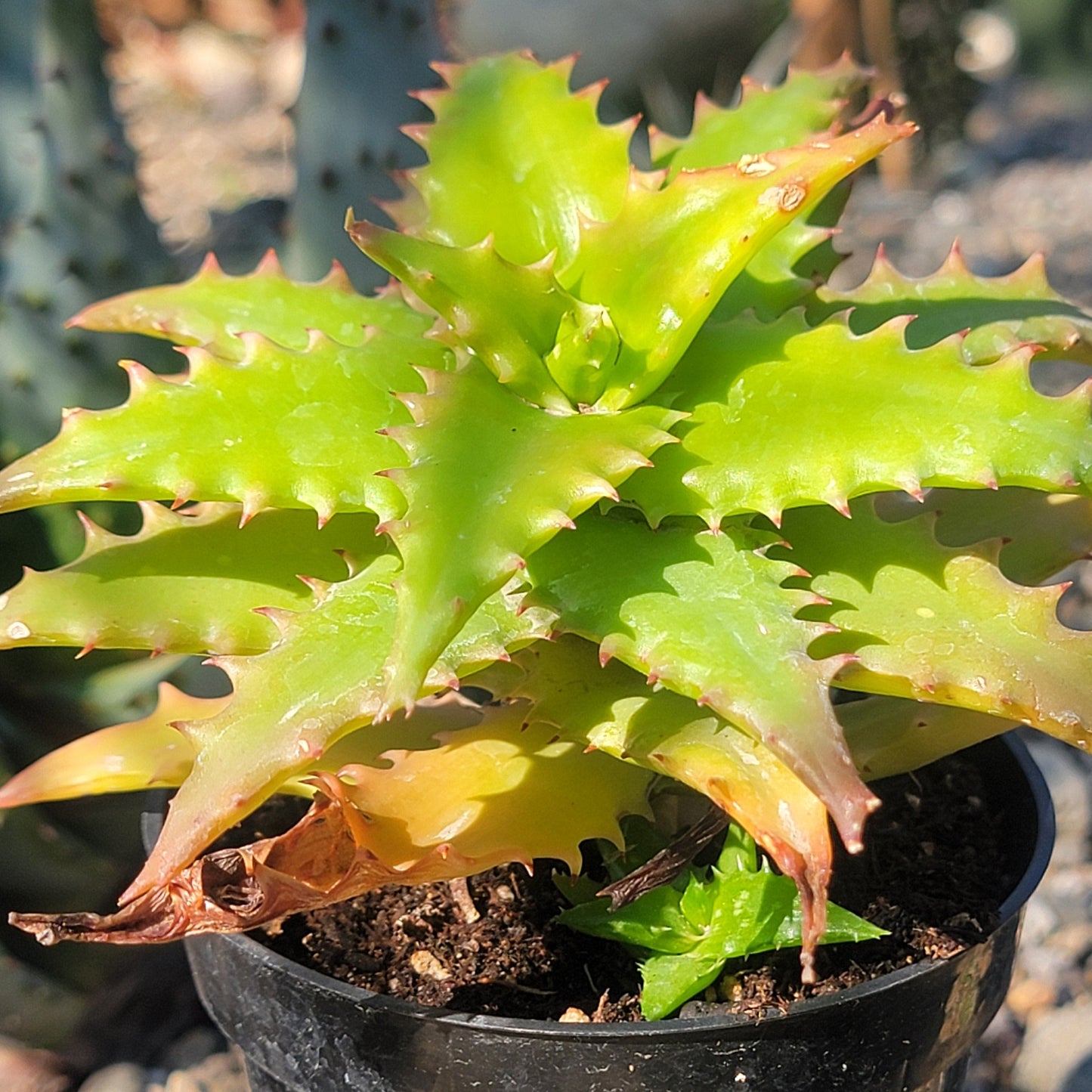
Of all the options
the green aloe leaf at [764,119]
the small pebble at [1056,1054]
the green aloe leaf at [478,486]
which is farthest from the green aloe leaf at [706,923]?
the small pebble at [1056,1054]

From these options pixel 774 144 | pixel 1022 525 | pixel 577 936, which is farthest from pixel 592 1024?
pixel 774 144

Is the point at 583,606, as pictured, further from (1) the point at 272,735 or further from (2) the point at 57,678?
(2) the point at 57,678

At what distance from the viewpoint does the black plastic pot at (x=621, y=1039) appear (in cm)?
57

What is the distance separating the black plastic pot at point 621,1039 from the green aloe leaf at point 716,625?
138mm

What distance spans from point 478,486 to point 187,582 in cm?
20

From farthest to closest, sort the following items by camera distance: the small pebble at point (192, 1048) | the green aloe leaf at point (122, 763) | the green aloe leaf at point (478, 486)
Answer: the small pebble at point (192, 1048)
the green aloe leaf at point (122, 763)
the green aloe leaf at point (478, 486)

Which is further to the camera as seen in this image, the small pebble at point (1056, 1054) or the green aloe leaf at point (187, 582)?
the small pebble at point (1056, 1054)

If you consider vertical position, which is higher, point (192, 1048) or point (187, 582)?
point (187, 582)

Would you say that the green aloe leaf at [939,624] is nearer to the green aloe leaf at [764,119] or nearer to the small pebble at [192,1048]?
the green aloe leaf at [764,119]

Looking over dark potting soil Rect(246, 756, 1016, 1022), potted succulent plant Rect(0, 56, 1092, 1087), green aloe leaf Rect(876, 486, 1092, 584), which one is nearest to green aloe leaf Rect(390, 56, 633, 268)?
potted succulent plant Rect(0, 56, 1092, 1087)

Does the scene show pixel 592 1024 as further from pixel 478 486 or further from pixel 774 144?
pixel 774 144

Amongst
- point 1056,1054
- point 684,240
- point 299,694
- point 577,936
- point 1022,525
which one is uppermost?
point 684,240

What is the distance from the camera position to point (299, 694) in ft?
1.68

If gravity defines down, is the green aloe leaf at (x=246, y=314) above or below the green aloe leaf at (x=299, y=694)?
above
